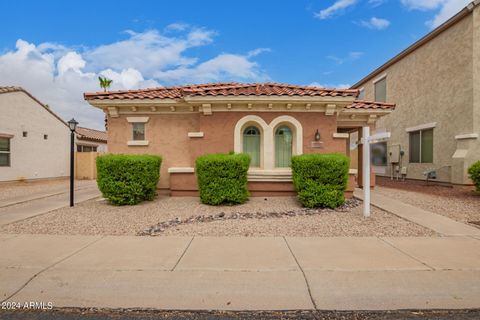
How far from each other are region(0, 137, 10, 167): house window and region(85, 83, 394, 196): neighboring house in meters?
9.92

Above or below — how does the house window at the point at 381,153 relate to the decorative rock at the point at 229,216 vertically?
above

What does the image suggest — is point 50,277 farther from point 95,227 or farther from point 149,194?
point 149,194

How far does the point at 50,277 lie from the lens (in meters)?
3.86

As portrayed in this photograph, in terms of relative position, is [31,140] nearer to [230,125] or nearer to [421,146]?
[230,125]

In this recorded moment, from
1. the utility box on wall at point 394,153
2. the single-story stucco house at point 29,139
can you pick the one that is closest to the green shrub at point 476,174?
the utility box on wall at point 394,153

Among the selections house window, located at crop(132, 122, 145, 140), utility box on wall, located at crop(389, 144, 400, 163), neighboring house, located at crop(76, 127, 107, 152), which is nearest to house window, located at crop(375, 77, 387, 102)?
utility box on wall, located at crop(389, 144, 400, 163)

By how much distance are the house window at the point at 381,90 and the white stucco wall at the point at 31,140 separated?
77.1ft

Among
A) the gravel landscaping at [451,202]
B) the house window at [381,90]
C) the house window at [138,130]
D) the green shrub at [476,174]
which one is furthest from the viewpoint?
the house window at [381,90]

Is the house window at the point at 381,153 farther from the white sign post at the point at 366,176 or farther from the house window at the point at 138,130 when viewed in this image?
the house window at the point at 138,130

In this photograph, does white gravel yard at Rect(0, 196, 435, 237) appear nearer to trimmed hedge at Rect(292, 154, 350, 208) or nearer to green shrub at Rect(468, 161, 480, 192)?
trimmed hedge at Rect(292, 154, 350, 208)

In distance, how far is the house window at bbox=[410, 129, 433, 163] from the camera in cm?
1512

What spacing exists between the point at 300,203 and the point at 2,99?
1766 cm

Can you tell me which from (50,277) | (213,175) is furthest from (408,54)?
(50,277)

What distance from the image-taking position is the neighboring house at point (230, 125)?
9.80 meters
